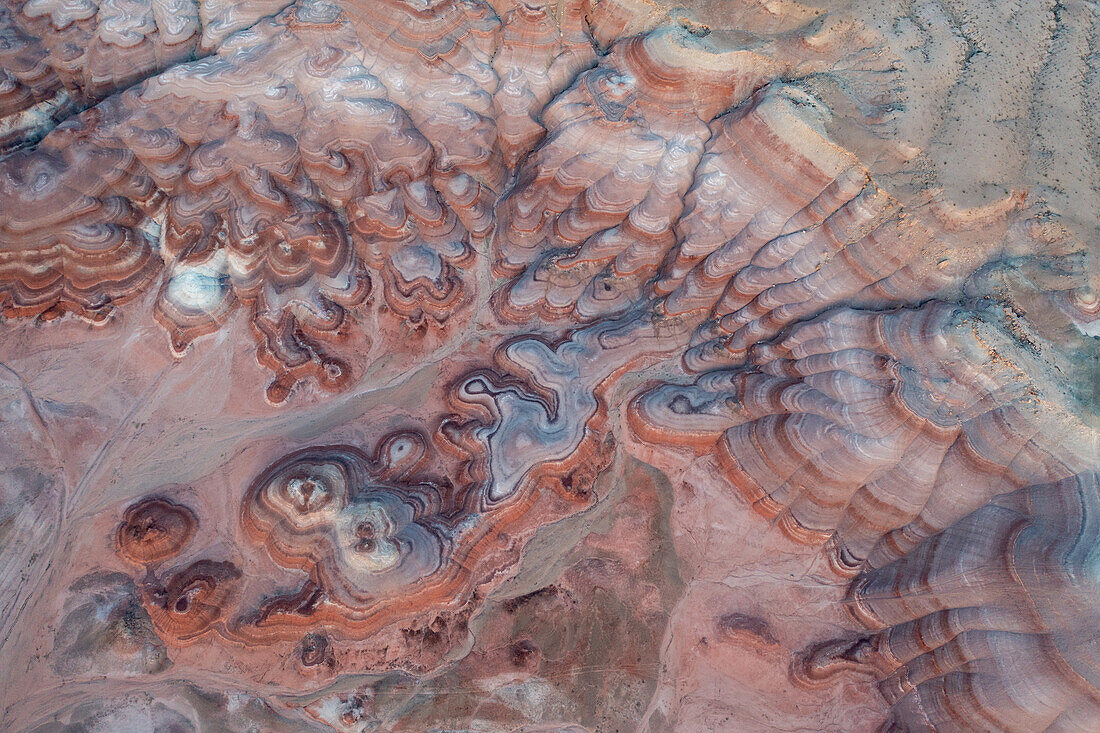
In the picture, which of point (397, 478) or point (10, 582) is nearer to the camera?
Answer: point (10, 582)

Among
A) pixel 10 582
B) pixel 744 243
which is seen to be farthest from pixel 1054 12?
pixel 10 582

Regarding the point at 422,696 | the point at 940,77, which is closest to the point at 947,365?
the point at 940,77

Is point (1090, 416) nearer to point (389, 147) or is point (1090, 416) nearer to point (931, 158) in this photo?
point (931, 158)

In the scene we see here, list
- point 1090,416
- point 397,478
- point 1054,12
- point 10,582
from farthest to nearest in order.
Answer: point 1054,12 → point 397,478 → point 10,582 → point 1090,416

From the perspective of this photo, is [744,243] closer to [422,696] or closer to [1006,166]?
[1006,166]

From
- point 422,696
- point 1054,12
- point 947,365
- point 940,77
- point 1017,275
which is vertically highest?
point 1054,12

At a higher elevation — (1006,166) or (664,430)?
(1006,166)

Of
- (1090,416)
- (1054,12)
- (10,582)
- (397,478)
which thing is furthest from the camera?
(1054,12)
